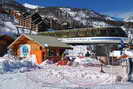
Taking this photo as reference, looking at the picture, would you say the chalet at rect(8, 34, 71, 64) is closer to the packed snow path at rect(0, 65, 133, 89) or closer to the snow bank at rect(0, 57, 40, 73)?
the snow bank at rect(0, 57, 40, 73)

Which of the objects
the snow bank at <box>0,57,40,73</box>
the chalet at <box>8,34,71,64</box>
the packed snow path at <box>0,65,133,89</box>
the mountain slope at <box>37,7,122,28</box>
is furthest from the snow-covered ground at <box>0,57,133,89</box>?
the mountain slope at <box>37,7,122,28</box>

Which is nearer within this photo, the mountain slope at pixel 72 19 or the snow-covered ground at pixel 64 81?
the snow-covered ground at pixel 64 81

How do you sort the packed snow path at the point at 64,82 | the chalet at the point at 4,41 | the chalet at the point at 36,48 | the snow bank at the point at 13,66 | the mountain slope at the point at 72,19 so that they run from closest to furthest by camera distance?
1. the packed snow path at the point at 64,82
2. the snow bank at the point at 13,66
3. the chalet at the point at 36,48
4. the chalet at the point at 4,41
5. the mountain slope at the point at 72,19

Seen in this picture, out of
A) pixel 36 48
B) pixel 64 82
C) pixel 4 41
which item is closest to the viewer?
pixel 64 82

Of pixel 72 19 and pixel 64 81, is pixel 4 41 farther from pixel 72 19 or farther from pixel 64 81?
pixel 72 19

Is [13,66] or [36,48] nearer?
[13,66]

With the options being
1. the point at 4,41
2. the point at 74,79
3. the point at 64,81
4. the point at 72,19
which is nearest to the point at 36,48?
the point at 4,41

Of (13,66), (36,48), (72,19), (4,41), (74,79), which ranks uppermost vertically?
(72,19)

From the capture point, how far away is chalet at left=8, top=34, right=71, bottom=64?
872 inches

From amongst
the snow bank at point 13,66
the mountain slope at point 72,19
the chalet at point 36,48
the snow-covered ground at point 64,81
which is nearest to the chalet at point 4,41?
the chalet at point 36,48

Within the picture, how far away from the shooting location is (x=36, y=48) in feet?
73.6

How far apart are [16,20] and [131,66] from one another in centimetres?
4877

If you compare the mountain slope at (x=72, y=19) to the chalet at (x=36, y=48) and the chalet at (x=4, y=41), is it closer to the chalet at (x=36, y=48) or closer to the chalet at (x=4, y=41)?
the chalet at (x=4, y=41)

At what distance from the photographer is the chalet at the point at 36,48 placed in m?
22.2
